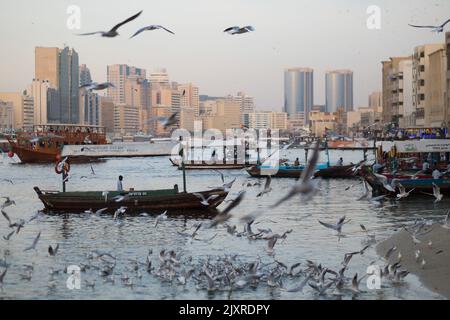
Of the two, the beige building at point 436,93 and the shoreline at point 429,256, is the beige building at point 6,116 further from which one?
the shoreline at point 429,256

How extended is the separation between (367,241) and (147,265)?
299 inches

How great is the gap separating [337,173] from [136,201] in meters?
26.9

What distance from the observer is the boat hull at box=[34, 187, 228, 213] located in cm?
3123

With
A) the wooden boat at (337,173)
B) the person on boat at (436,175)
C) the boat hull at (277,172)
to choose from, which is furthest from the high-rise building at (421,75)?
the person on boat at (436,175)

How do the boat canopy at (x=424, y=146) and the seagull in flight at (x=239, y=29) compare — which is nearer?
the seagull in flight at (x=239, y=29)

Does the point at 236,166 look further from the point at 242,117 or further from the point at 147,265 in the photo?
the point at 242,117

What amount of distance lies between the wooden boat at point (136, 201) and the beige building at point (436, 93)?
30.7 m

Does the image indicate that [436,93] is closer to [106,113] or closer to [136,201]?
[136,201]

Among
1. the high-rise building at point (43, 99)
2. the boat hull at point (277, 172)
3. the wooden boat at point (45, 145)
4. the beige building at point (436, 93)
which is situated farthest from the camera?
the high-rise building at point (43, 99)

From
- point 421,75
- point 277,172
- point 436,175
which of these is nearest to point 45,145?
point 277,172

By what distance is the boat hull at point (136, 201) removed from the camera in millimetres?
31234

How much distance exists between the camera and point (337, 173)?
55.1 metres

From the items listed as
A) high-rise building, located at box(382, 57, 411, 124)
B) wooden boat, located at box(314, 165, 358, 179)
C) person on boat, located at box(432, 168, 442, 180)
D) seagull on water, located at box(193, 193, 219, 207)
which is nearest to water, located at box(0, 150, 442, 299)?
seagull on water, located at box(193, 193, 219, 207)
